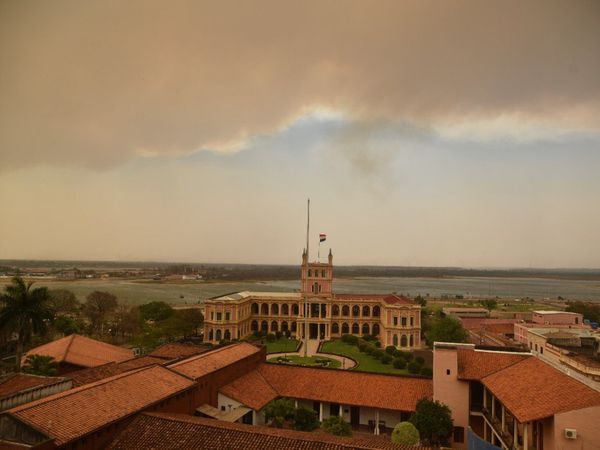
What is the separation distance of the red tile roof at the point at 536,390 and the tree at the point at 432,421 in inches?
94.6

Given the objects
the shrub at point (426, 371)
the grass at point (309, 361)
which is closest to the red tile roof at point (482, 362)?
the shrub at point (426, 371)

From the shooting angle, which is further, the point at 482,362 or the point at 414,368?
the point at 414,368

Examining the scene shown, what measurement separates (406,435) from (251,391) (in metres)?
8.97

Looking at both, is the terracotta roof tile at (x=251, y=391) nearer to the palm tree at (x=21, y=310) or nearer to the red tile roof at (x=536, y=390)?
the red tile roof at (x=536, y=390)

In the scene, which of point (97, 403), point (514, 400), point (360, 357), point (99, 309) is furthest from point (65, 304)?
point (514, 400)

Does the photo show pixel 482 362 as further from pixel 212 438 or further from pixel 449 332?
pixel 449 332

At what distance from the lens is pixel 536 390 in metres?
16.3

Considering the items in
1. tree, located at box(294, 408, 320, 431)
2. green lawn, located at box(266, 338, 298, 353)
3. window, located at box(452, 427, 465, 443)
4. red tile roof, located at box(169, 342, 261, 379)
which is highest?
red tile roof, located at box(169, 342, 261, 379)

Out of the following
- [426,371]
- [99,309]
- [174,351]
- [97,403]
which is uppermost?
[97,403]

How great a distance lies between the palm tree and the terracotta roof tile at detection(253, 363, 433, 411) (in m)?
14.1

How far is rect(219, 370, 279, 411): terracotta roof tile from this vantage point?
73.0ft

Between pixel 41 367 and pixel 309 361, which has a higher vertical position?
pixel 41 367

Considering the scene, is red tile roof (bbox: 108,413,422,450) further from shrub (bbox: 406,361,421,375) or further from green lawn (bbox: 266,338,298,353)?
green lawn (bbox: 266,338,298,353)

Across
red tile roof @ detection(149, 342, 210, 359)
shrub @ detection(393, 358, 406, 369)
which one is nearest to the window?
red tile roof @ detection(149, 342, 210, 359)
